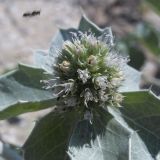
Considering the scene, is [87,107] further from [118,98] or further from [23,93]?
[23,93]

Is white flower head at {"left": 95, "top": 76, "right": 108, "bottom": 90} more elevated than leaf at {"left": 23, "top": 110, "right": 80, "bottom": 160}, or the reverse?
white flower head at {"left": 95, "top": 76, "right": 108, "bottom": 90}

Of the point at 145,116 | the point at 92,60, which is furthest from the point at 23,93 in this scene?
the point at 145,116

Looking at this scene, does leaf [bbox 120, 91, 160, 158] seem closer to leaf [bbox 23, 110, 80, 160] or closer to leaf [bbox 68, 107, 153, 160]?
leaf [bbox 68, 107, 153, 160]

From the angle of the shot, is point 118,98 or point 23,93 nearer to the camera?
point 118,98

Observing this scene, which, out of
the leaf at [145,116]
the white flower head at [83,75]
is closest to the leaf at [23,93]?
the white flower head at [83,75]

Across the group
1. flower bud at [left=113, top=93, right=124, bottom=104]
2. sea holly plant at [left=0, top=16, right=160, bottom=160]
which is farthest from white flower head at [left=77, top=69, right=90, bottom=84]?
flower bud at [left=113, top=93, right=124, bottom=104]

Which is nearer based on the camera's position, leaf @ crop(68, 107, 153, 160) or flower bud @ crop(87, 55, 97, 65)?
leaf @ crop(68, 107, 153, 160)

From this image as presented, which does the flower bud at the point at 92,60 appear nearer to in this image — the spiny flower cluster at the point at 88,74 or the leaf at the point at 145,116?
the spiny flower cluster at the point at 88,74
